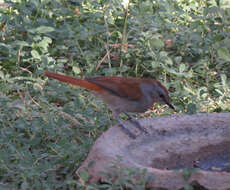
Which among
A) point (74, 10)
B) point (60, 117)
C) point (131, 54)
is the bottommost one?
point (60, 117)

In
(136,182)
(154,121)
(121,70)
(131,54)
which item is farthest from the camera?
(131,54)

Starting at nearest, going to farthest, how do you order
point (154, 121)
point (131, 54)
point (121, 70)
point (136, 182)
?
point (136, 182) → point (154, 121) → point (121, 70) → point (131, 54)

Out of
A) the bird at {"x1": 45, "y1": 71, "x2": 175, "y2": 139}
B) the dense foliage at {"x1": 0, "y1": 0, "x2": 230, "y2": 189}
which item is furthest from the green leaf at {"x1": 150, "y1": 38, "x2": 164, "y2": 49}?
the bird at {"x1": 45, "y1": 71, "x2": 175, "y2": 139}

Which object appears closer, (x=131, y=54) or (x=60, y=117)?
(x=60, y=117)

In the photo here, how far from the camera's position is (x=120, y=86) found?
15.0ft

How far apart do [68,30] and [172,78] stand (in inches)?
59.5

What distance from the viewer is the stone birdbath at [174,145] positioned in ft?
12.7

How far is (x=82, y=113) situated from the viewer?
5.37 metres

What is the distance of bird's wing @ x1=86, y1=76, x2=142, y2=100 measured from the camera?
14.9ft

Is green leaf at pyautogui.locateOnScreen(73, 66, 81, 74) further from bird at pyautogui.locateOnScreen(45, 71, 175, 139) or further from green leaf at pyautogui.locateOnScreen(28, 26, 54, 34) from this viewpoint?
bird at pyautogui.locateOnScreen(45, 71, 175, 139)

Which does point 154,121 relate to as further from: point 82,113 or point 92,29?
point 92,29

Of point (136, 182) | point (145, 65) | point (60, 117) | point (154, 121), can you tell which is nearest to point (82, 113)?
point (60, 117)

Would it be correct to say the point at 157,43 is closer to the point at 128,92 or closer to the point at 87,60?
the point at 87,60

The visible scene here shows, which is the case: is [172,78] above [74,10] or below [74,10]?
below
